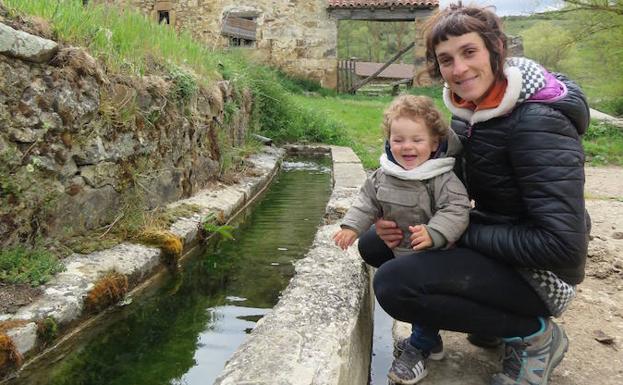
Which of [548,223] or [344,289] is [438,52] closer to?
[548,223]

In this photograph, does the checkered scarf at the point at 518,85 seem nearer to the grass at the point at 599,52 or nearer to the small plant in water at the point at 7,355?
the small plant in water at the point at 7,355

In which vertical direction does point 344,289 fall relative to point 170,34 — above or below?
below

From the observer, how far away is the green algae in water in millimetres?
2473

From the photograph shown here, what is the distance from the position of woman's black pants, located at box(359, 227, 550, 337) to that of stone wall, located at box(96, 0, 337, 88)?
15503 millimetres

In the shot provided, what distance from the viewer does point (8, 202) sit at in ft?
9.31

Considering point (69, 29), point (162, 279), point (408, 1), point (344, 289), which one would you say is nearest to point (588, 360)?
point (344, 289)

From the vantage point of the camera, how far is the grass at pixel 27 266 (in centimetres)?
270

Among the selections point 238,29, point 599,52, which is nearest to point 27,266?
point 238,29

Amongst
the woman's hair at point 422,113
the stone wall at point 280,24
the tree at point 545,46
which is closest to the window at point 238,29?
the stone wall at point 280,24

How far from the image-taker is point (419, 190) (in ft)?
7.17

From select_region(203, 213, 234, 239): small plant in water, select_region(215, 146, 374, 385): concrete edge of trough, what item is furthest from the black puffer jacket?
select_region(203, 213, 234, 239): small plant in water

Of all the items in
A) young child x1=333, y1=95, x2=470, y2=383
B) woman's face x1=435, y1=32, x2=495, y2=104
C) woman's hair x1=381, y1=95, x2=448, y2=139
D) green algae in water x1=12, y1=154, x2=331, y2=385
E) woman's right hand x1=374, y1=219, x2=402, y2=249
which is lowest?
green algae in water x1=12, y1=154, x2=331, y2=385

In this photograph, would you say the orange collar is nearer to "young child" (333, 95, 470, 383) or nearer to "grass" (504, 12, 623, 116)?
"young child" (333, 95, 470, 383)

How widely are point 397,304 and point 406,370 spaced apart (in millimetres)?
273
